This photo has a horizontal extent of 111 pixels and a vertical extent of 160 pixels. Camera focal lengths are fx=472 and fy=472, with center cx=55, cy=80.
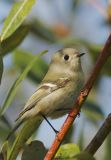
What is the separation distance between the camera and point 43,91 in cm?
298

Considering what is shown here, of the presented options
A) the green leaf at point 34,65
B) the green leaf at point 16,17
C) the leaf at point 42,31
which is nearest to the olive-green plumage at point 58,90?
the green leaf at point 34,65

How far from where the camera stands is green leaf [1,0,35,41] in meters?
1.69

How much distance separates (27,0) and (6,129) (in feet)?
→ 2.05

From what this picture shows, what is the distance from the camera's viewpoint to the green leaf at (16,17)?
169 cm

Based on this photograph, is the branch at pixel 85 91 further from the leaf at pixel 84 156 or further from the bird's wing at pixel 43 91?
the bird's wing at pixel 43 91

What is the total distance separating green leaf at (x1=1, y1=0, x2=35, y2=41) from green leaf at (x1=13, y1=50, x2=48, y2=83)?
2.60ft

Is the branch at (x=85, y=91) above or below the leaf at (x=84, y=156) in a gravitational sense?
above

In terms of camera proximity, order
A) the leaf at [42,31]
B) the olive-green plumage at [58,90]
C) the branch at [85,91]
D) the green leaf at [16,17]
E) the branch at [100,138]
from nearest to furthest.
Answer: the branch at [85,91] → the branch at [100,138] → the green leaf at [16,17] → the leaf at [42,31] → the olive-green plumage at [58,90]

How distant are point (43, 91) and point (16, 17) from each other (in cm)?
130

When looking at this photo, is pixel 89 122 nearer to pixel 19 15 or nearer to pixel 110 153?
pixel 110 153

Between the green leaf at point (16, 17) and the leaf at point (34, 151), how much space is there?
0.40 m

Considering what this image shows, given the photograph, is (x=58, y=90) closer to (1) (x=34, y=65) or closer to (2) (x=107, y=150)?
(1) (x=34, y=65)

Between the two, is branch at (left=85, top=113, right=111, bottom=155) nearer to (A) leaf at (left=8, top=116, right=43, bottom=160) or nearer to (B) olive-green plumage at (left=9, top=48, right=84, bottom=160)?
(A) leaf at (left=8, top=116, right=43, bottom=160)

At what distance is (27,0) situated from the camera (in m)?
1.71
